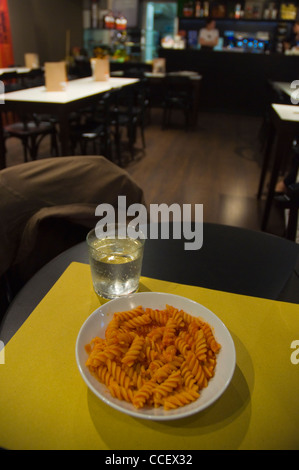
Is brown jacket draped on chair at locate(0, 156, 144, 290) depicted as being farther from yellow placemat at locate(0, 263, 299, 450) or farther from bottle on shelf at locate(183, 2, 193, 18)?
bottle on shelf at locate(183, 2, 193, 18)

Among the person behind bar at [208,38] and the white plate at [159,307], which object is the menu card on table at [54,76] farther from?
the person behind bar at [208,38]

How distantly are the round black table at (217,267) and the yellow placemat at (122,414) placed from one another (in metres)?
0.08

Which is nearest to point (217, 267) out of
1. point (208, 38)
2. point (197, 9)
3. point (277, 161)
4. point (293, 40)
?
point (277, 161)

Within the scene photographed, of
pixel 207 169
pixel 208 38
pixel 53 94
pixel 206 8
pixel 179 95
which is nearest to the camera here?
pixel 53 94

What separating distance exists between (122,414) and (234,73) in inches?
326

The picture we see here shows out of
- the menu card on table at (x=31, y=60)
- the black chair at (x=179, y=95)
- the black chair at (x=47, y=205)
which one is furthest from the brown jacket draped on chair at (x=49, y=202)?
the menu card on table at (x=31, y=60)

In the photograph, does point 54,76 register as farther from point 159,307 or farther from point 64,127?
point 159,307

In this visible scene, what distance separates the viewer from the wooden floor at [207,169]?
3353 millimetres

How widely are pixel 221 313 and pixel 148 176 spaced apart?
3528 mm

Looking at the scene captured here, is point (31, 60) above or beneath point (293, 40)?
beneath

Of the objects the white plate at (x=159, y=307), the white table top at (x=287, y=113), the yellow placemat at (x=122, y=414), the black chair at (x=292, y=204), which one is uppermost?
the white table top at (x=287, y=113)

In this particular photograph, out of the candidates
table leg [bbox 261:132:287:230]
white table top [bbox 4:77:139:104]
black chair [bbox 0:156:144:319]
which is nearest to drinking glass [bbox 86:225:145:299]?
black chair [bbox 0:156:144:319]

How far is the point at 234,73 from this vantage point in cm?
769
